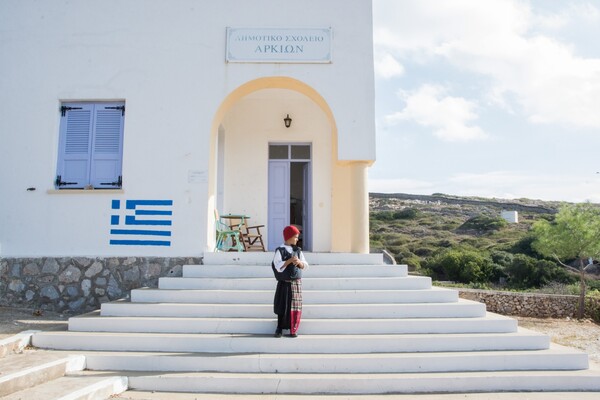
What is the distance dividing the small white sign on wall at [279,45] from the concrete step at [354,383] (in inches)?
208

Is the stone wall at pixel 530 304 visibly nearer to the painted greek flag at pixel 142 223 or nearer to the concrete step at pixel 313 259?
the concrete step at pixel 313 259

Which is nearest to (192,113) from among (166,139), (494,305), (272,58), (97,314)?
(166,139)

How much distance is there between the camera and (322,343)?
4988 millimetres

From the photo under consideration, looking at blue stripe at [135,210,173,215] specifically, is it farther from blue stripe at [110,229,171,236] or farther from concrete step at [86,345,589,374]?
concrete step at [86,345,589,374]

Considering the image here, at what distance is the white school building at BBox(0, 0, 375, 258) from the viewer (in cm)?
736

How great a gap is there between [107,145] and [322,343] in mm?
5156

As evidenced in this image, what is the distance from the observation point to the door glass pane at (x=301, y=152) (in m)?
9.86

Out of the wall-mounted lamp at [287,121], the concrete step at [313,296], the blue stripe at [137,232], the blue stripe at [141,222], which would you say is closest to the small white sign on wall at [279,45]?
the wall-mounted lamp at [287,121]

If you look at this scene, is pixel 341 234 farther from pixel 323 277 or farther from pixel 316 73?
pixel 316 73

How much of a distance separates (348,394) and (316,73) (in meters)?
5.30

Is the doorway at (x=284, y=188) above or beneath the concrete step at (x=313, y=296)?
above

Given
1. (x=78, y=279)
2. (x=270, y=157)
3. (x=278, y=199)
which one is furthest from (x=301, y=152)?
(x=78, y=279)

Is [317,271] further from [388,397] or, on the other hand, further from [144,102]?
[144,102]

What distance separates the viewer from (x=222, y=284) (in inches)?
250
